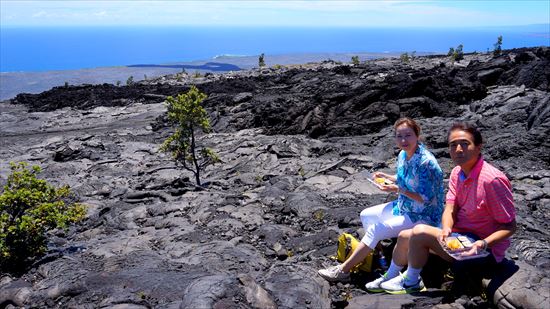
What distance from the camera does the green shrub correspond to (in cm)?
955

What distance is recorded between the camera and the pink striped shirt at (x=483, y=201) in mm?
6047

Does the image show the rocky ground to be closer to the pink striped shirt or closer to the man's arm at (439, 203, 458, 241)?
the pink striped shirt

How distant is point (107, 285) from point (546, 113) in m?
17.6

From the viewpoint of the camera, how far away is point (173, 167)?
22781mm

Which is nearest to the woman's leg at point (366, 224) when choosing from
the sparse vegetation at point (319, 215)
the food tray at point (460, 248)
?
the food tray at point (460, 248)

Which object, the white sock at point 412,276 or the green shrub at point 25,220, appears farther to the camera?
the green shrub at point 25,220

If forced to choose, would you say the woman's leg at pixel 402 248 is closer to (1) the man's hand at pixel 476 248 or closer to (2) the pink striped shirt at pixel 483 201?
(2) the pink striped shirt at pixel 483 201

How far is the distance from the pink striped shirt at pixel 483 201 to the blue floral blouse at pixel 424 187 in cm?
37

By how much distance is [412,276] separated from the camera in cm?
681

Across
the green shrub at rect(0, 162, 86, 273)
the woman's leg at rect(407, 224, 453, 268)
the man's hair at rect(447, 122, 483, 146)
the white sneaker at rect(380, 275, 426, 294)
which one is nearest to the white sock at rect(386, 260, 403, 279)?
the white sneaker at rect(380, 275, 426, 294)

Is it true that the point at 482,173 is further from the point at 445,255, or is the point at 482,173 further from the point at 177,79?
the point at 177,79

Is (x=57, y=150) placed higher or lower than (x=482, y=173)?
lower

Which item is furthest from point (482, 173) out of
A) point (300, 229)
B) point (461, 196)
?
point (300, 229)

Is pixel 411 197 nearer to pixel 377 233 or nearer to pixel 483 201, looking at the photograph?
pixel 377 233
